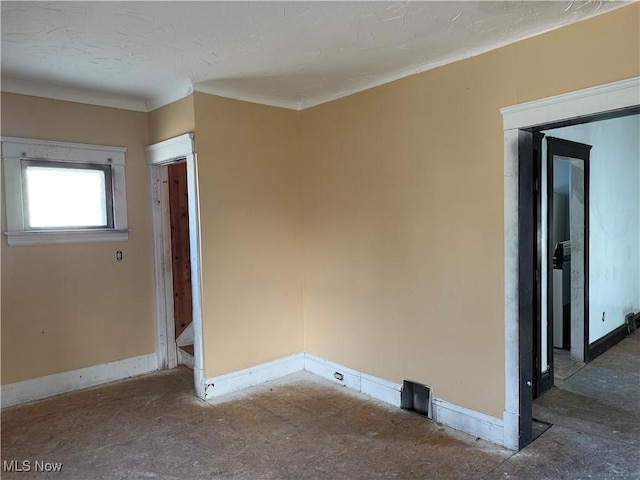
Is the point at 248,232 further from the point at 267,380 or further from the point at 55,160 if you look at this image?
the point at 55,160

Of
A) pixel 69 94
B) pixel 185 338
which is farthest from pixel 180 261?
pixel 69 94

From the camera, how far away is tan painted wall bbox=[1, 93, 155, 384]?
3.33m

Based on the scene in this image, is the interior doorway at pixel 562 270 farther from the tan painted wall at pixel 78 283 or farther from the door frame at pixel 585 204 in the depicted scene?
the tan painted wall at pixel 78 283

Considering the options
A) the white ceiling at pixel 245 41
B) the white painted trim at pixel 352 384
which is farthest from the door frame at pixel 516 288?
the white ceiling at pixel 245 41

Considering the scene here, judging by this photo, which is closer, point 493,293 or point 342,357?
point 493,293

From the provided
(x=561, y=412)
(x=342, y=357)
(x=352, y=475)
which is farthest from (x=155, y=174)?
(x=561, y=412)

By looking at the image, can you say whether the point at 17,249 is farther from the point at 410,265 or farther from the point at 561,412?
the point at 561,412

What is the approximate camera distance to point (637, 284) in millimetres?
5273

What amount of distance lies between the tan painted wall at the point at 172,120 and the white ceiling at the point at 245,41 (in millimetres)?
103

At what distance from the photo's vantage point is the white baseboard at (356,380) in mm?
3314

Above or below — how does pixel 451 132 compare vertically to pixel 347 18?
below

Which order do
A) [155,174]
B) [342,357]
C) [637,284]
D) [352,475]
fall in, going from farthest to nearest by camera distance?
[637,284] < [155,174] < [342,357] < [352,475]

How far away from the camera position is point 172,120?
143 inches

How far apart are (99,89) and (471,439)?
368cm
